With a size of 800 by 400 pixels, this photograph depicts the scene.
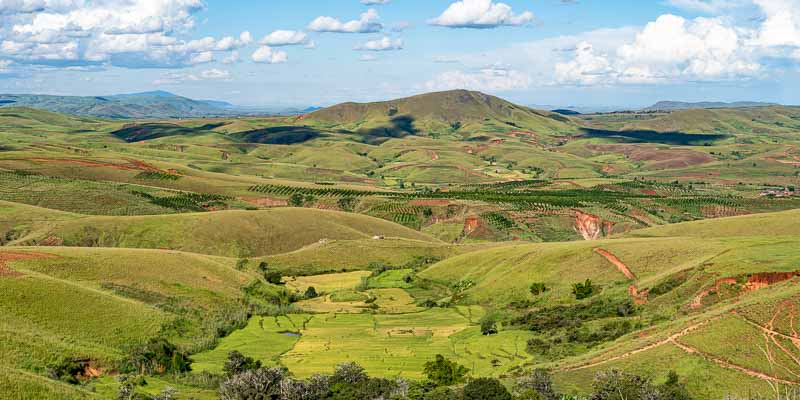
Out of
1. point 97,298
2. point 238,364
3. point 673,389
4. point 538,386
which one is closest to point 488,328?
point 538,386

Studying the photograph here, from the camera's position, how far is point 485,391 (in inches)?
2137

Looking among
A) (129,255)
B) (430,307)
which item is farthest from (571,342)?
(129,255)

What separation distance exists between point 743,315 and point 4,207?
501ft

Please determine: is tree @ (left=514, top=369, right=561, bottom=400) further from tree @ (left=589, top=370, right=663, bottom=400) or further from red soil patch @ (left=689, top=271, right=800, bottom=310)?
red soil patch @ (left=689, top=271, right=800, bottom=310)

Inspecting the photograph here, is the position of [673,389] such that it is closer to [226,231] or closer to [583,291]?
[583,291]

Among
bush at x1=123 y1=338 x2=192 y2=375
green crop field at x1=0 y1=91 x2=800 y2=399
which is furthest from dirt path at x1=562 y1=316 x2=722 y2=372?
bush at x1=123 y1=338 x2=192 y2=375

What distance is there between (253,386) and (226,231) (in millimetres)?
100652

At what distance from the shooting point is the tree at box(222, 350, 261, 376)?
70.3 metres

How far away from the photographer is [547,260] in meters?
108

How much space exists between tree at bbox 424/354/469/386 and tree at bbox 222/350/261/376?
57.0 ft

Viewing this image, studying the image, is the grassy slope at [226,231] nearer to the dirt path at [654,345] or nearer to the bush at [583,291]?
the bush at [583,291]

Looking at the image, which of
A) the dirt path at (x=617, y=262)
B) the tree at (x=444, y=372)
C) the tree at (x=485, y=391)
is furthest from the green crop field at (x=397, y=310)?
the tree at (x=485, y=391)

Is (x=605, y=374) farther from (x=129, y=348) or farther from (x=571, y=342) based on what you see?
(x=129, y=348)

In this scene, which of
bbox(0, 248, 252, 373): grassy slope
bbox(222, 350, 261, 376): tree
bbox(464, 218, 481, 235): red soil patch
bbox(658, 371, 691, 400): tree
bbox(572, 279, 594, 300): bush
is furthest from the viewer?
bbox(464, 218, 481, 235): red soil patch
